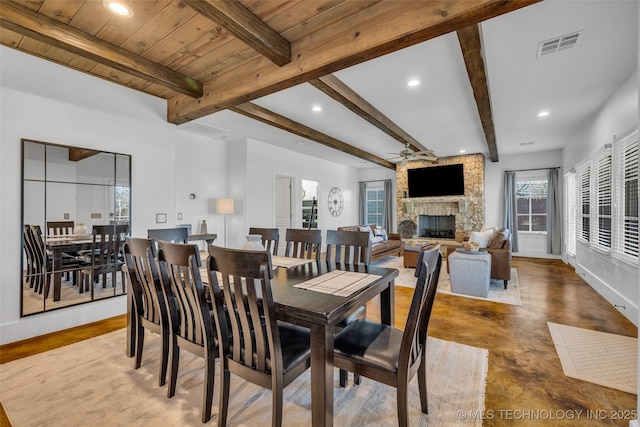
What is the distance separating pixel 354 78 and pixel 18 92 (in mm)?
3306

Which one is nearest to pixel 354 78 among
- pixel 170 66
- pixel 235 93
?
pixel 235 93

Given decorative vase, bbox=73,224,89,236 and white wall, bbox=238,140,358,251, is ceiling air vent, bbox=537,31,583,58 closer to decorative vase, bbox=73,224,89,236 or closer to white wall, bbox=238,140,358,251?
white wall, bbox=238,140,358,251

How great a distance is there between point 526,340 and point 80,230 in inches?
184

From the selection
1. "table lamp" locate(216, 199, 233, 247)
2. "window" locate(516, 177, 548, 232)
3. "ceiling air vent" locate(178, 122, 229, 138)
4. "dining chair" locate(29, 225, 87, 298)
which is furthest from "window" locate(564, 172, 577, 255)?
"dining chair" locate(29, 225, 87, 298)

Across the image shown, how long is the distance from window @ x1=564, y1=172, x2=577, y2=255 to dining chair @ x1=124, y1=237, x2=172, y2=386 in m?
7.32

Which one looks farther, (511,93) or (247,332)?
(511,93)

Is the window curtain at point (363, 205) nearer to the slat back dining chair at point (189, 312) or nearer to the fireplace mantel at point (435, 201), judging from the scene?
the fireplace mantel at point (435, 201)

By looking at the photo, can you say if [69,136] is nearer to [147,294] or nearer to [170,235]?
[170,235]

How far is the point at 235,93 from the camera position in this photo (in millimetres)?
2988

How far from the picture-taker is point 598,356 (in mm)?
2367

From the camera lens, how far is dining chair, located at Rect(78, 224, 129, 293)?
3148mm

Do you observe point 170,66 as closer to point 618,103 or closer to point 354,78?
point 354,78

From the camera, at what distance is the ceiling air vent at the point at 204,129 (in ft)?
15.3

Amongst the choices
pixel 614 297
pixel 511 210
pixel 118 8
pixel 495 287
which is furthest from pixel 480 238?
pixel 118 8
